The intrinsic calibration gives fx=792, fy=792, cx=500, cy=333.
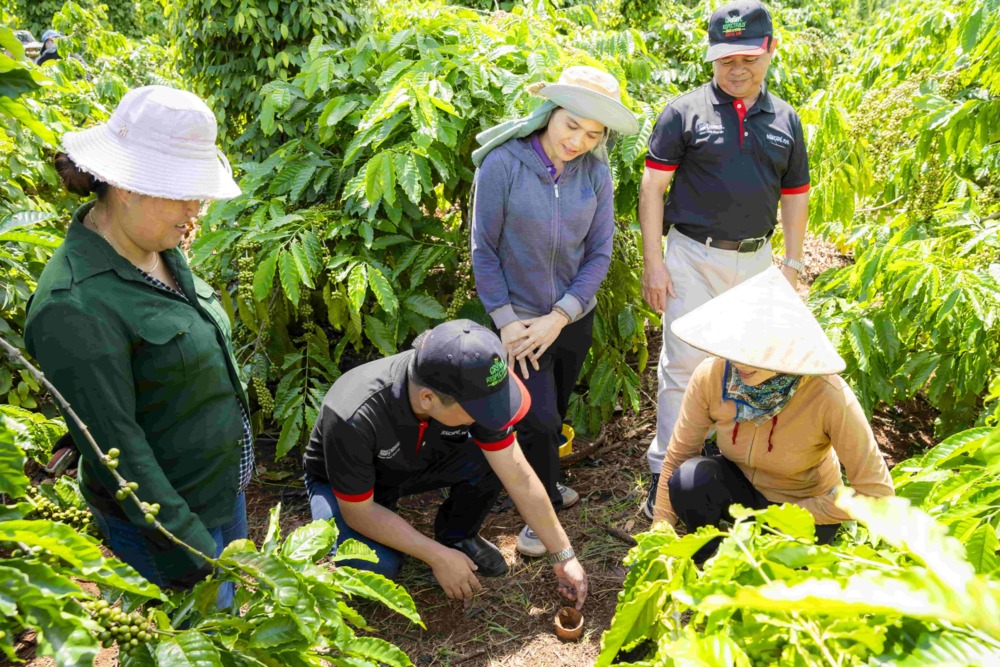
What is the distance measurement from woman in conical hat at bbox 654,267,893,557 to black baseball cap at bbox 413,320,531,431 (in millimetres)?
522

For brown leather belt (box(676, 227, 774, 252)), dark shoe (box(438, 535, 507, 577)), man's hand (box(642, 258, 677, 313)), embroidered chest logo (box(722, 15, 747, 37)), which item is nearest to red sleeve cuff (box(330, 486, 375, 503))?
dark shoe (box(438, 535, 507, 577))

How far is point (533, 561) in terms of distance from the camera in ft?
9.96

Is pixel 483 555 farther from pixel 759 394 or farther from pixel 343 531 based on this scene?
pixel 759 394

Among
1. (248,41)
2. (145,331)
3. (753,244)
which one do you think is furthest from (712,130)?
(248,41)

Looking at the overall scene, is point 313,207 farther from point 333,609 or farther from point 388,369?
point 333,609

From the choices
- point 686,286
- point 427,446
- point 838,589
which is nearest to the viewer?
point 838,589

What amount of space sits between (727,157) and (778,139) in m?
0.22

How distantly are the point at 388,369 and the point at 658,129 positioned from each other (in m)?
1.43

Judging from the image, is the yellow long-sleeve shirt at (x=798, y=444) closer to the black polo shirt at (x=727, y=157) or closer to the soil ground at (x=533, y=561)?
the soil ground at (x=533, y=561)

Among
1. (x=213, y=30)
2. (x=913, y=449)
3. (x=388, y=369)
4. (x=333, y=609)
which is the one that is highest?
(x=213, y=30)

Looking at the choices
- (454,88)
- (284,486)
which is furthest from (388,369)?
(454,88)

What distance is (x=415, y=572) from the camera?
9.87 ft

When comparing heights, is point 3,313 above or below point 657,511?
above

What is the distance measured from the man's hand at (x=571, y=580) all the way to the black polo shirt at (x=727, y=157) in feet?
4.57
